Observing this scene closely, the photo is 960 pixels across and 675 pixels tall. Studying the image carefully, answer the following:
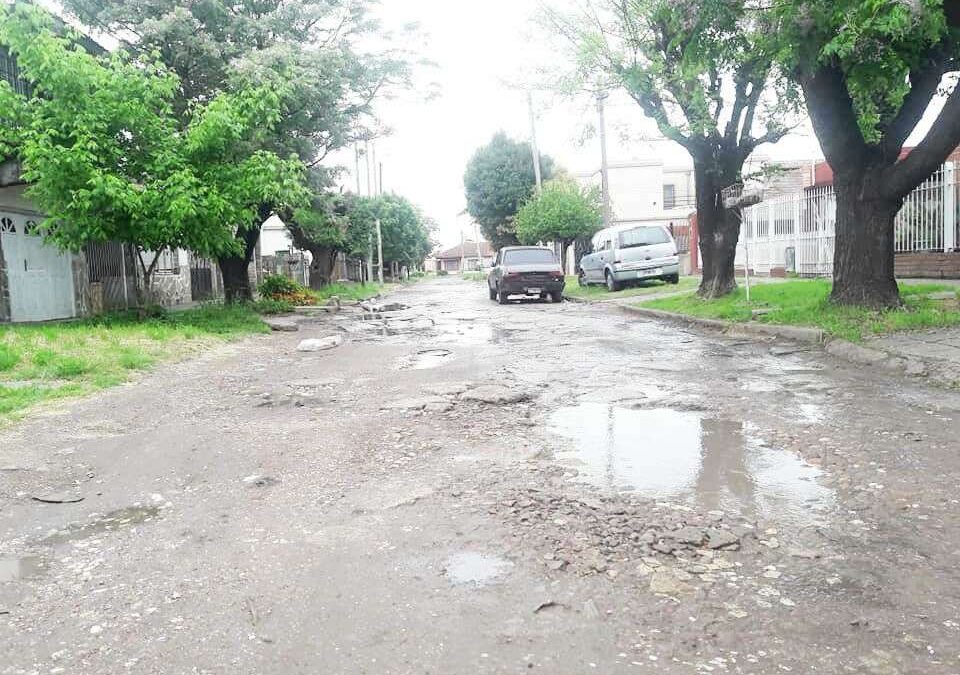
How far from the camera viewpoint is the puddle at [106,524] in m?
3.77

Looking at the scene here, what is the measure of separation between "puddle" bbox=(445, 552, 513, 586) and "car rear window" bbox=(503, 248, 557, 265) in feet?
64.8

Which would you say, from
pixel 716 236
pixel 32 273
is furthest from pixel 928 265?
pixel 32 273

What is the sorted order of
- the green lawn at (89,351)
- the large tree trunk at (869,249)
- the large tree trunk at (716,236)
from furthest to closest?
the large tree trunk at (716,236) < the large tree trunk at (869,249) < the green lawn at (89,351)

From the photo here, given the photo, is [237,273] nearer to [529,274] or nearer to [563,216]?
[529,274]

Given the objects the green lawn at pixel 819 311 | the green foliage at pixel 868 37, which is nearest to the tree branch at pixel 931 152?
the green foliage at pixel 868 37

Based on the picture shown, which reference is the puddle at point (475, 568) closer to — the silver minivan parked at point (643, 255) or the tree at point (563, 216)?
the silver minivan parked at point (643, 255)

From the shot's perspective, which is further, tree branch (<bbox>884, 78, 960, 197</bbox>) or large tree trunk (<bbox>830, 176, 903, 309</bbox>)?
large tree trunk (<bbox>830, 176, 903, 309</bbox>)

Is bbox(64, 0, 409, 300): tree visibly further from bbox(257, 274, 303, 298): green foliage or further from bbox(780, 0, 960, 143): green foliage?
bbox(780, 0, 960, 143): green foliage

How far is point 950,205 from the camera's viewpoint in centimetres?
1477

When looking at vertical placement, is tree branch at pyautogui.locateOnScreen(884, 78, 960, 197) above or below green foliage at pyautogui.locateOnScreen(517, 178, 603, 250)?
below

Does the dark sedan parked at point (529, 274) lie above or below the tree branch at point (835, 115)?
below

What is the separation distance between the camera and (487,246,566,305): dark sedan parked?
2206 cm

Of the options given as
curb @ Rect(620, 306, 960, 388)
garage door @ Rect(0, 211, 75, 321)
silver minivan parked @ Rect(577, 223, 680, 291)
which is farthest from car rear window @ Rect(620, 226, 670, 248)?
garage door @ Rect(0, 211, 75, 321)

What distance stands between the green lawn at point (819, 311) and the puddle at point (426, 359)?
16.3 ft
